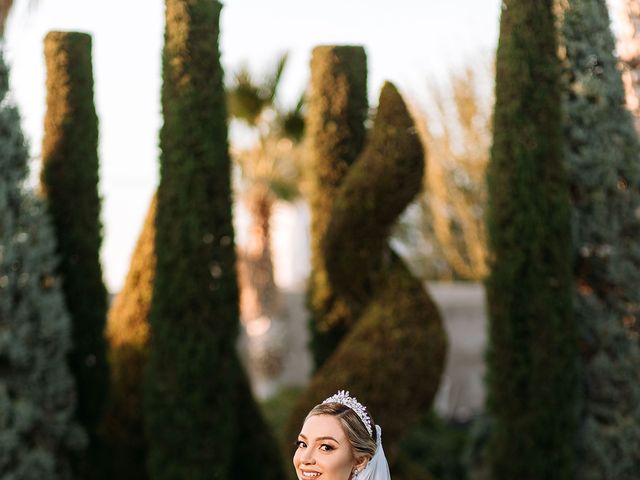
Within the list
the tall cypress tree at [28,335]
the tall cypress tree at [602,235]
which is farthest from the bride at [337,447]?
the tall cypress tree at [602,235]

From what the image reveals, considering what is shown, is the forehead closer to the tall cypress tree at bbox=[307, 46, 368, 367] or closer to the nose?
the nose

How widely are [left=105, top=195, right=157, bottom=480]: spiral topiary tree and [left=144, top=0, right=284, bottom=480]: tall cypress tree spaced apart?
60cm

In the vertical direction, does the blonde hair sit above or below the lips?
above

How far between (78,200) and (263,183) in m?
9.11

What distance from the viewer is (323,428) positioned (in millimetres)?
3576

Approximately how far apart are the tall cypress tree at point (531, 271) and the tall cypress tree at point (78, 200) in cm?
364

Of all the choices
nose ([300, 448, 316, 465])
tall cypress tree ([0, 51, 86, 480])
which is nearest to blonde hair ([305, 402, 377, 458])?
nose ([300, 448, 316, 465])

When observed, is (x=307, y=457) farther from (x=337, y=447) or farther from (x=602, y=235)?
(x=602, y=235)

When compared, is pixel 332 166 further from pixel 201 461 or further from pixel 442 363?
pixel 201 461

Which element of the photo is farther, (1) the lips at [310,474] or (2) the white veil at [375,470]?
(2) the white veil at [375,470]

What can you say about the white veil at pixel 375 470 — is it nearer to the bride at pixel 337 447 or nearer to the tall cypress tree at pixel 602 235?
the bride at pixel 337 447

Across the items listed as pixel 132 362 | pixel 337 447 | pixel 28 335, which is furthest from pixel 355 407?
pixel 132 362

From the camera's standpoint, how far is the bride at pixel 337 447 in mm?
3520

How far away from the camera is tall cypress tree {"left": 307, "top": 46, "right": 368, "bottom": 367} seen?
9.57 m
